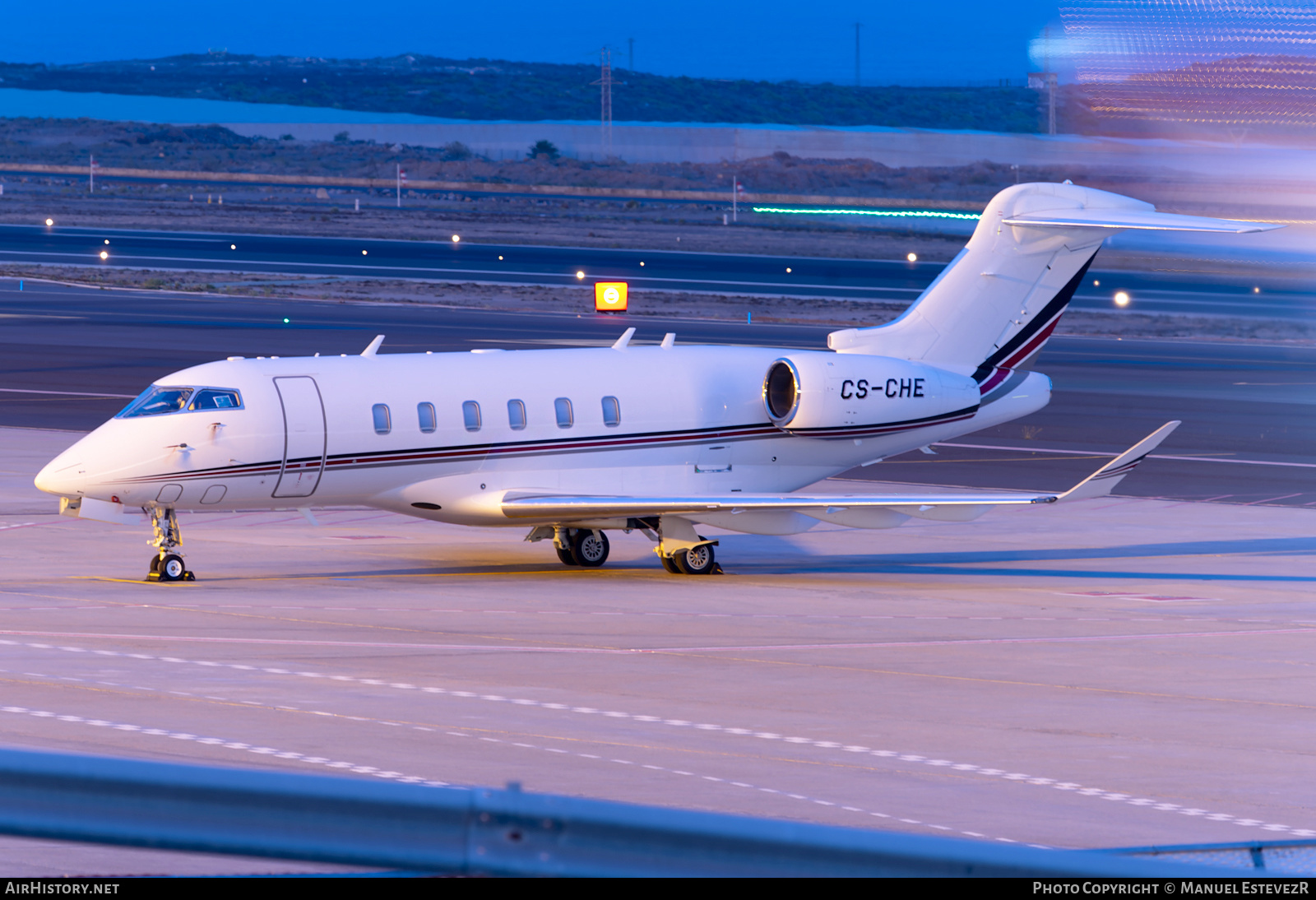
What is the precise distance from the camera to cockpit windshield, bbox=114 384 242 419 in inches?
847

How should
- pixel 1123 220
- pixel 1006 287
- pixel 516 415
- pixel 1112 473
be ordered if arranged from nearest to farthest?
pixel 1112 473 < pixel 516 415 < pixel 1123 220 < pixel 1006 287

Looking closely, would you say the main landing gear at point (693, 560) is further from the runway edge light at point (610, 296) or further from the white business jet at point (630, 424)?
the runway edge light at point (610, 296)

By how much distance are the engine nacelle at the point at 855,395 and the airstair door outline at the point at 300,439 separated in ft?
22.3

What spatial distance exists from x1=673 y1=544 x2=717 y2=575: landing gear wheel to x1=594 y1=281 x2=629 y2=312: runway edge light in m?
27.8

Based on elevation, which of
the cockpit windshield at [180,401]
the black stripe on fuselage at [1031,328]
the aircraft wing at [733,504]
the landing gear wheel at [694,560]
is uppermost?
the black stripe on fuselage at [1031,328]

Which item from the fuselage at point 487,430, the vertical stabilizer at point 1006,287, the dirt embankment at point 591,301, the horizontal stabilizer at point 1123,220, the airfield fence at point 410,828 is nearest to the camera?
the airfield fence at point 410,828

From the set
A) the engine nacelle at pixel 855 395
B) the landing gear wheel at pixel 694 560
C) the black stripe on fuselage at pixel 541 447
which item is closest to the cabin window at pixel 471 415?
the black stripe on fuselage at pixel 541 447

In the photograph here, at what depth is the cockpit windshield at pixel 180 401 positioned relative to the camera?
21516 mm

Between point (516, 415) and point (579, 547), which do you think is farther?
point (579, 547)

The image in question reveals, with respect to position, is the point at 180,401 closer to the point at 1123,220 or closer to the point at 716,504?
the point at 716,504

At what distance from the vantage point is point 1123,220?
26.3 meters

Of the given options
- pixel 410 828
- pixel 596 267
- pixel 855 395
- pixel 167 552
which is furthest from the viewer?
pixel 596 267

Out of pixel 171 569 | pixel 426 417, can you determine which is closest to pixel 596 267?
pixel 426 417

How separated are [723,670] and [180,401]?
28.9 ft
